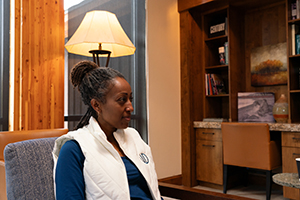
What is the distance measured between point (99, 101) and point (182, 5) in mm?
2983

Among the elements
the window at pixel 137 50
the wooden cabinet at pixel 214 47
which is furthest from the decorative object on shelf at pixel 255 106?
the window at pixel 137 50

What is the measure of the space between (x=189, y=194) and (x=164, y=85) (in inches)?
89.9

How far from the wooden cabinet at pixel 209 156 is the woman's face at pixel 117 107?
2.47m

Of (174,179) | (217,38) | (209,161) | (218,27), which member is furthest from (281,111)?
(174,179)

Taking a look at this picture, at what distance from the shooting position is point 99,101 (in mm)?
1189

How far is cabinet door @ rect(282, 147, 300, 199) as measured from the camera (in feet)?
9.09

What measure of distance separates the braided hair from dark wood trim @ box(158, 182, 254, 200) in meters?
0.64

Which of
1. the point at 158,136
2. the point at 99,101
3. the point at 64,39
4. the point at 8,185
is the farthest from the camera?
the point at 158,136

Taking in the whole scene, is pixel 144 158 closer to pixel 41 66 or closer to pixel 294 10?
pixel 41 66

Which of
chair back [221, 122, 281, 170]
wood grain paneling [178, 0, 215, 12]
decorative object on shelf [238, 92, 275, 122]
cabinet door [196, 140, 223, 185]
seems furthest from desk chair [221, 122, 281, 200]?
wood grain paneling [178, 0, 215, 12]

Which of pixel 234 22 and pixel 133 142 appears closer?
pixel 133 142

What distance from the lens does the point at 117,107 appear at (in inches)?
45.8

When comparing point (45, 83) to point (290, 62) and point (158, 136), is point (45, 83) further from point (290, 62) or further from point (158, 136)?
point (290, 62)

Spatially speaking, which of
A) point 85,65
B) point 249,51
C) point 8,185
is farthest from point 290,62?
point 8,185
